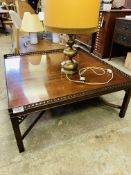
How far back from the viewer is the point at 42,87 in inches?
49.6

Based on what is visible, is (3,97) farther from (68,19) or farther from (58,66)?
(68,19)

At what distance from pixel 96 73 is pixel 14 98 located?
0.80m

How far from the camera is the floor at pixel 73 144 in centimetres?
110

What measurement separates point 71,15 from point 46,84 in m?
0.55

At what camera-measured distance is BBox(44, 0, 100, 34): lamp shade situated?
1.10 metres

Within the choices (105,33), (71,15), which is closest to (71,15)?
(71,15)

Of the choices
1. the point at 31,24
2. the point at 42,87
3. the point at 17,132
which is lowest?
the point at 17,132

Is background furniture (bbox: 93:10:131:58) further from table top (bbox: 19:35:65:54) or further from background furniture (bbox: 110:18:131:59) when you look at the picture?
table top (bbox: 19:35:65:54)

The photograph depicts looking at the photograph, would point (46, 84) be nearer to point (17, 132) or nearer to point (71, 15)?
point (17, 132)

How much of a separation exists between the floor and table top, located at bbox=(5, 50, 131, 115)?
35 centimetres

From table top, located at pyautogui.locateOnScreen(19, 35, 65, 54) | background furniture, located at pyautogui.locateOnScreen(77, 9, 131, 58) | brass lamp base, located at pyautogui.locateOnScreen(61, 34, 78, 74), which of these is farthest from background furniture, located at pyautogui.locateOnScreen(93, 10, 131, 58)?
brass lamp base, located at pyautogui.locateOnScreen(61, 34, 78, 74)

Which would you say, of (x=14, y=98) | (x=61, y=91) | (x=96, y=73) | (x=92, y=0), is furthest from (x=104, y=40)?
(x=14, y=98)

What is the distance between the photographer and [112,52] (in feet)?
10.2

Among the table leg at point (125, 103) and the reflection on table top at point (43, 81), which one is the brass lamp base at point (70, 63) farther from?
the table leg at point (125, 103)
